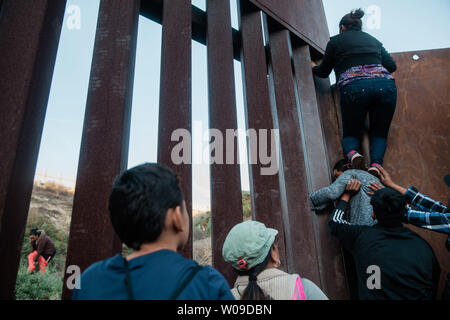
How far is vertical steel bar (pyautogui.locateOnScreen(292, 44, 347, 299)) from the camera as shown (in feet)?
8.20

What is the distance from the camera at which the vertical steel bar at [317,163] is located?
2498mm

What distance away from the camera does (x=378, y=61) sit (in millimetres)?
2717

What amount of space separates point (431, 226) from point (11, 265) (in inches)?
100

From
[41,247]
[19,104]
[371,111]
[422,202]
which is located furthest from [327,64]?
[41,247]

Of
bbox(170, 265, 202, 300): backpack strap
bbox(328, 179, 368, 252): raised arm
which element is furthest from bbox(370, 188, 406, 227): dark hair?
bbox(170, 265, 202, 300): backpack strap

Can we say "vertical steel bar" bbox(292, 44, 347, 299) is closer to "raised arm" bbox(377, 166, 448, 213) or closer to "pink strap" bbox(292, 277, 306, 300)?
"raised arm" bbox(377, 166, 448, 213)

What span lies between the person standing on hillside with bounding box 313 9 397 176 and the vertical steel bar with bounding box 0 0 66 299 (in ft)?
7.84

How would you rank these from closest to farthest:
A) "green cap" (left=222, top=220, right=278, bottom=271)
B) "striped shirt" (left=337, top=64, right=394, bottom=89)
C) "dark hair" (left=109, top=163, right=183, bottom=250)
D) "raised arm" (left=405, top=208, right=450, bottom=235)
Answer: "dark hair" (left=109, top=163, right=183, bottom=250), "green cap" (left=222, top=220, right=278, bottom=271), "raised arm" (left=405, top=208, right=450, bottom=235), "striped shirt" (left=337, top=64, right=394, bottom=89)

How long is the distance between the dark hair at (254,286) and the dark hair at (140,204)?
1.84 feet

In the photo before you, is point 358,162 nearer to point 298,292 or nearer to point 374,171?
point 374,171

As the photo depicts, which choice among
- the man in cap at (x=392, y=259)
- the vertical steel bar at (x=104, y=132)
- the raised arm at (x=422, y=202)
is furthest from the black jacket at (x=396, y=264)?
the vertical steel bar at (x=104, y=132)

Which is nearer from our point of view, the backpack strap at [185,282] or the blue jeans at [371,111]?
the backpack strap at [185,282]

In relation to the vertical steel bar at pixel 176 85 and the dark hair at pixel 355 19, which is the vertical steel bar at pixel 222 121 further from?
the dark hair at pixel 355 19

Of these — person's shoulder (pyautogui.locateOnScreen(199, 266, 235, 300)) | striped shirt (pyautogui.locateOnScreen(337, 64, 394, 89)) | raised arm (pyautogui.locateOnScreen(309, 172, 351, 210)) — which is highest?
striped shirt (pyautogui.locateOnScreen(337, 64, 394, 89))
